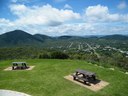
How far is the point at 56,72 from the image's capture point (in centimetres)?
1370

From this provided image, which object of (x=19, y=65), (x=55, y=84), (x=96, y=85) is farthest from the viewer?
(x=19, y=65)

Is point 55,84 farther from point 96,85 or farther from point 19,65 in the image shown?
point 19,65

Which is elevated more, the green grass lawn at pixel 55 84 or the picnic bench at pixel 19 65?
the picnic bench at pixel 19 65

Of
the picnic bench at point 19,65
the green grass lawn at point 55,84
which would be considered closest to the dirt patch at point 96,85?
the green grass lawn at point 55,84

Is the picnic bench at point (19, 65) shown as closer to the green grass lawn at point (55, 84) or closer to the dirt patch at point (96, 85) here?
the green grass lawn at point (55, 84)

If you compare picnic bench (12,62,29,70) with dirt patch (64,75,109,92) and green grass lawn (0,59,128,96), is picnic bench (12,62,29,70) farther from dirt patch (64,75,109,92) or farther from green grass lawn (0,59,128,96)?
dirt patch (64,75,109,92)

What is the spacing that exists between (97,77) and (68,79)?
2.41 meters

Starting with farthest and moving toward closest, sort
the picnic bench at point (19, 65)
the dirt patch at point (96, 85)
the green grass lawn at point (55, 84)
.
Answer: the picnic bench at point (19, 65)
the dirt patch at point (96, 85)
the green grass lawn at point (55, 84)

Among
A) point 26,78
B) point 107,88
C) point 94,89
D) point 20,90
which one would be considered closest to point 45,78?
point 26,78

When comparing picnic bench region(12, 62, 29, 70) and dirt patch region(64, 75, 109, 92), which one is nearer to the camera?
dirt patch region(64, 75, 109, 92)

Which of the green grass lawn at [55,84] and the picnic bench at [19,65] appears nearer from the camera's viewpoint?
the green grass lawn at [55,84]

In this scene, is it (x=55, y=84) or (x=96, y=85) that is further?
(x=55, y=84)

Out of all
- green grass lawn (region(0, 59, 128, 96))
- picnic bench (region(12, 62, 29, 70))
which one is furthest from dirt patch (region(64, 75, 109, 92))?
picnic bench (region(12, 62, 29, 70))

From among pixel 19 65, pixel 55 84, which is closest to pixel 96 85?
pixel 55 84
